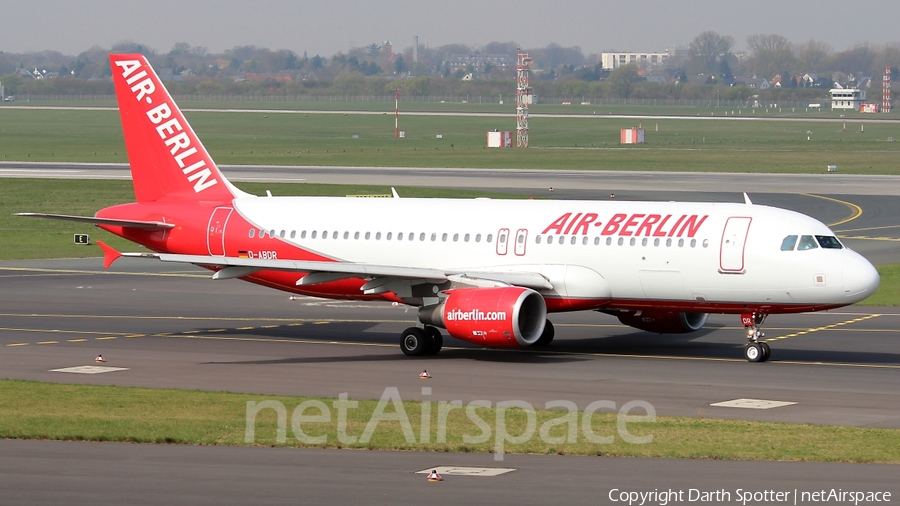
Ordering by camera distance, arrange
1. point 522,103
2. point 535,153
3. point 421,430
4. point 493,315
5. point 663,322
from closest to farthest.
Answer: point 421,430
point 493,315
point 663,322
point 535,153
point 522,103

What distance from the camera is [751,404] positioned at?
3000cm

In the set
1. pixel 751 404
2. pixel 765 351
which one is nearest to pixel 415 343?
pixel 765 351

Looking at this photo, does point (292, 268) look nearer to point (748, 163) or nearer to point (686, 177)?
point (686, 177)

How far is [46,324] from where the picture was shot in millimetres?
44094

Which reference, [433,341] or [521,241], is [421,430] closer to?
[433,341]

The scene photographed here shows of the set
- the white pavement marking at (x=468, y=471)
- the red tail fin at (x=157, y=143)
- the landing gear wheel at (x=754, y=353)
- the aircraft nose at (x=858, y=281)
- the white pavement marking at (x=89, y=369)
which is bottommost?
the landing gear wheel at (x=754, y=353)

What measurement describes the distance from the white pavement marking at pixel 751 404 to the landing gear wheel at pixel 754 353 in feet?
21.1

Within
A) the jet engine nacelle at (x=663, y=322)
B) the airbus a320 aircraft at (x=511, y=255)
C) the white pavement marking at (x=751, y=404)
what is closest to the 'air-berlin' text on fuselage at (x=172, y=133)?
the airbus a320 aircraft at (x=511, y=255)

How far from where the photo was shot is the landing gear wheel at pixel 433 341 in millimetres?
38625

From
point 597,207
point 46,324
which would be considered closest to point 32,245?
point 46,324

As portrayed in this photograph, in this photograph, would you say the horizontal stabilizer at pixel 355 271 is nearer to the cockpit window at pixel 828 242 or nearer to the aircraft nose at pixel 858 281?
the cockpit window at pixel 828 242

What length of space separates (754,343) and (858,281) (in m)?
3.47

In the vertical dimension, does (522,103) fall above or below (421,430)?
above

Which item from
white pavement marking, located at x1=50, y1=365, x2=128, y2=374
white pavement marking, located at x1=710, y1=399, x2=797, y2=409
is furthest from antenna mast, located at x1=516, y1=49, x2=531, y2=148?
white pavement marking, located at x1=710, y1=399, x2=797, y2=409
